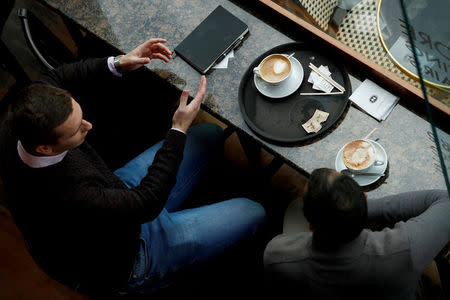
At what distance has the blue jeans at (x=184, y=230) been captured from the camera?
1826 millimetres

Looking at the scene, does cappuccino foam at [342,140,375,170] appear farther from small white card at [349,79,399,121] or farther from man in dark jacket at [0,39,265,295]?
man in dark jacket at [0,39,265,295]

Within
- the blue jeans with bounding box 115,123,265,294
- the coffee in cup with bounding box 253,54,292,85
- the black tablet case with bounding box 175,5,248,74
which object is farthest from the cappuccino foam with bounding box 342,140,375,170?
the black tablet case with bounding box 175,5,248,74

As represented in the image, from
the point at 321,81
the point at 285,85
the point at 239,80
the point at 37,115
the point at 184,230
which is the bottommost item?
the point at 184,230

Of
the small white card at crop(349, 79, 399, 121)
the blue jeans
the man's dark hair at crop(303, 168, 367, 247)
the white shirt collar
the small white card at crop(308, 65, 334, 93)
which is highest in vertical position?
the small white card at crop(349, 79, 399, 121)

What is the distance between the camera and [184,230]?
190cm

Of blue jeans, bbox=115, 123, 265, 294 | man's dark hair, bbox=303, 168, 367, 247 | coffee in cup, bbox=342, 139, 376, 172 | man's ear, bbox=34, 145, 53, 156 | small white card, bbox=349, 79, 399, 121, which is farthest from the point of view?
blue jeans, bbox=115, 123, 265, 294

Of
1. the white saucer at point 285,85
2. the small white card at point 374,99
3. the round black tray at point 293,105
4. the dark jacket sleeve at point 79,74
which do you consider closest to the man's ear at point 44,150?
the dark jacket sleeve at point 79,74

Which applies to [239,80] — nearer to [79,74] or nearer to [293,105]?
[293,105]

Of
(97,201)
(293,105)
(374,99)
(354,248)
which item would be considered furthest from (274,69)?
(97,201)

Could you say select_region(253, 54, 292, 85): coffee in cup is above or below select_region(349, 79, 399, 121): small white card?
below

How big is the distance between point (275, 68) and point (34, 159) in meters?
1.10

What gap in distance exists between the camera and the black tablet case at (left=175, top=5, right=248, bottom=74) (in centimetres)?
184

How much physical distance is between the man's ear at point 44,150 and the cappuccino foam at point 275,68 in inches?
37.8

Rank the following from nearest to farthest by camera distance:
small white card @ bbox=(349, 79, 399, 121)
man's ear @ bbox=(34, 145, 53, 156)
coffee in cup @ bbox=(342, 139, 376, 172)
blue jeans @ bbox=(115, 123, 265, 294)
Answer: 1. man's ear @ bbox=(34, 145, 53, 156)
2. coffee in cup @ bbox=(342, 139, 376, 172)
3. small white card @ bbox=(349, 79, 399, 121)
4. blue jeans @ bbox=(115, 123, 265, 294)
